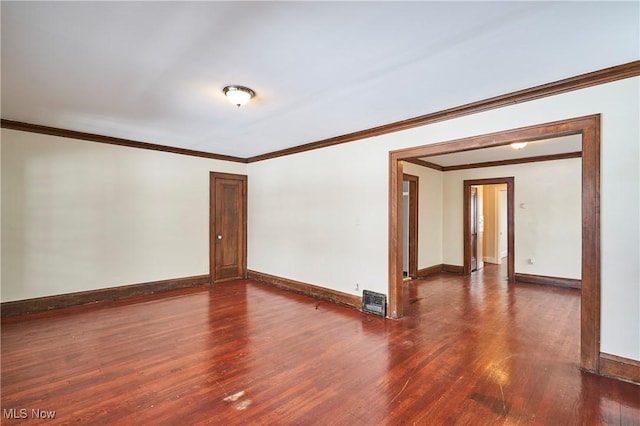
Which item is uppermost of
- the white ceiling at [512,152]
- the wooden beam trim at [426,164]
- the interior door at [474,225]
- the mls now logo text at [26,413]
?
the white ceiling at [512,152]

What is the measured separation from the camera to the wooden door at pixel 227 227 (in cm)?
614

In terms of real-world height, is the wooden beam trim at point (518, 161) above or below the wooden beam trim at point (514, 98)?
below

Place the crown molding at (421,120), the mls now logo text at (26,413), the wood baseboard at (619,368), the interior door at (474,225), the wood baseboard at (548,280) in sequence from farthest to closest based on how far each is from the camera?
the interior door at (474,225) → the wood baseboard at (548,280) → the crown molding at (421,120) → the wood baseboard at (619,368) → the mls now logo text at (26,413)

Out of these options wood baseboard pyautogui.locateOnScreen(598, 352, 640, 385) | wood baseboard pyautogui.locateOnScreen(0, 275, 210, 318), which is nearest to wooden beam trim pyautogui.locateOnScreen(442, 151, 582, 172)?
wood baseboard pyautogui.locateOnScreen(598, 352, 640, 385)

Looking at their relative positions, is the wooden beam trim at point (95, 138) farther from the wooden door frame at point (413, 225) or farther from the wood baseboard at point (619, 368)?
the wood baseboard at point (619, 368)

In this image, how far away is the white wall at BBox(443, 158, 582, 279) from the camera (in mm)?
5730

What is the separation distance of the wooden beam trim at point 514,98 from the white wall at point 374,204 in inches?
2.2

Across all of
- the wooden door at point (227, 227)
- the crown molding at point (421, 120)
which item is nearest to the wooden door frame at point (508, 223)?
the crown molding at point (421, 120)

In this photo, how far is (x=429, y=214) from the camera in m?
6.93

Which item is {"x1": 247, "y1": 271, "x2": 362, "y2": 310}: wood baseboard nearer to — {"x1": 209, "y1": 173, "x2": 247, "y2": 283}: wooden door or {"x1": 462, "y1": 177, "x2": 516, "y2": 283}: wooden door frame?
{"x1": 209, "y1": 173, "x2": 247, "y2": 283}: wooden door

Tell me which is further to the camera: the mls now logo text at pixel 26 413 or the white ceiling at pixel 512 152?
the white ceiling at pixel 512 152

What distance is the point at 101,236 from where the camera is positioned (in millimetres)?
4781

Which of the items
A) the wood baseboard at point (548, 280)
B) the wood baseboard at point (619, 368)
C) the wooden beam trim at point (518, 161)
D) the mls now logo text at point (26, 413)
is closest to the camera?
the mls now logo text at point (26, 413)

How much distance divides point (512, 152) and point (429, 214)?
2.06m
